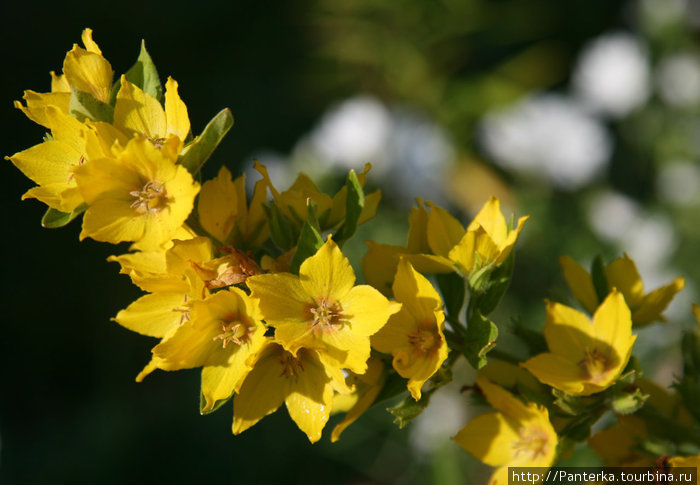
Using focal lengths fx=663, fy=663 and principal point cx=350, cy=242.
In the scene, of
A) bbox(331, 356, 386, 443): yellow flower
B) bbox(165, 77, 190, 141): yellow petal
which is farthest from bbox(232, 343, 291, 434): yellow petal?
bbox(165, 77, 190, 141): yellow petal

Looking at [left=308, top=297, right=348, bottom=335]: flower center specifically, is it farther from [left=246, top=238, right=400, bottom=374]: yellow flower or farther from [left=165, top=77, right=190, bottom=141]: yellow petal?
[left=165, top=77, right=190, bottom=141]: yellow petal

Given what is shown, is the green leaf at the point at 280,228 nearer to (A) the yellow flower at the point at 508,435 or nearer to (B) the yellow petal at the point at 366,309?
(B) the yellow petal at the point at 366,309

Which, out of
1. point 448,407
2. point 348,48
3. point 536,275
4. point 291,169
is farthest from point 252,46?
point 448,407

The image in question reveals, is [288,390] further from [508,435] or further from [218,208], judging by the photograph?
[508,435]

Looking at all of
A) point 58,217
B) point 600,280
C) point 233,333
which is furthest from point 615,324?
point 58,217

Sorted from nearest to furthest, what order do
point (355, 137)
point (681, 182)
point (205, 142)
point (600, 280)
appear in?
1. point (205, 142)
2. point (600, 280)
3. point (681, 182)
4. point (355, 137)

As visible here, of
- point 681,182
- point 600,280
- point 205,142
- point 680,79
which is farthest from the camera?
point 680,79

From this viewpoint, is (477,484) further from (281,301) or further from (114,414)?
(281,301)
